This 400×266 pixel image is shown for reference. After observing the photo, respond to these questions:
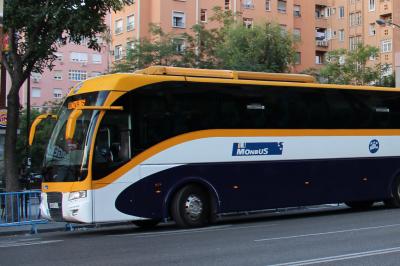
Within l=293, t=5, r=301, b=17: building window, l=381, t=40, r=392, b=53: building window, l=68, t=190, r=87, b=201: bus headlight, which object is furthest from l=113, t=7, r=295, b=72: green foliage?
l=381, t=40, r=392, b=53: building window

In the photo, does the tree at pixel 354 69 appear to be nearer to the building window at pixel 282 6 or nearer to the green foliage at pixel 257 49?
the green foliage at pixel 257 49

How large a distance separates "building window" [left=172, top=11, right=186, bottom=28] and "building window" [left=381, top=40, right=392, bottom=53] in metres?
22.8

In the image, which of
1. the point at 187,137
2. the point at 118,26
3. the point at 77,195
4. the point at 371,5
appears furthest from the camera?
the point at 371,5

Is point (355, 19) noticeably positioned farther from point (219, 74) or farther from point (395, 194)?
point (219, 74)

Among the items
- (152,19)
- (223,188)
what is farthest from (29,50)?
(152,19)

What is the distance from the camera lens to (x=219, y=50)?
32969 millimetres

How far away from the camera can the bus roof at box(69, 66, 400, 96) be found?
14.3 meters

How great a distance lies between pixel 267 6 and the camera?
65688 millimetres

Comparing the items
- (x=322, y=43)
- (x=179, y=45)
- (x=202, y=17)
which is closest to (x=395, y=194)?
(x=179, y=45)

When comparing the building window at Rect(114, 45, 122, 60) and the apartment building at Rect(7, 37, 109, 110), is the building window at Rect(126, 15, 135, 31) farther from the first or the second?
the apartment building at Rect(7, 37, 109, 110)

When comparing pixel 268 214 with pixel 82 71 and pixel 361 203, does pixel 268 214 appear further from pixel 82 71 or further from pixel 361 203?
pixel 82 71

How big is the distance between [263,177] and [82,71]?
236ft

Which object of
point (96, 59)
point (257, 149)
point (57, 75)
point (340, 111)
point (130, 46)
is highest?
point (96, 59)

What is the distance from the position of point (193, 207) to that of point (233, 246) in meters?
4.04
